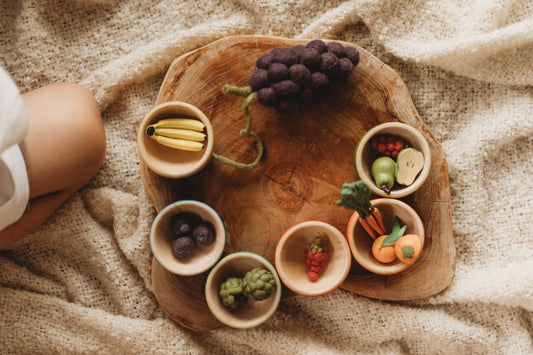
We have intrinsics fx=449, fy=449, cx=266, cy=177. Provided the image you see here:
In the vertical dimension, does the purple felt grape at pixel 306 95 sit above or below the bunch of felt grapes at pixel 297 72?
below

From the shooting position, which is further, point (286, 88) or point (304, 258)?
point (304, 258)

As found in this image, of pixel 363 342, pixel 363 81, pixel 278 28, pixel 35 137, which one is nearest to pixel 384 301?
pixel 363 342

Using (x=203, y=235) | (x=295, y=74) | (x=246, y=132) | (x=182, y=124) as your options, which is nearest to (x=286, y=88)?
(x=295, y=74)

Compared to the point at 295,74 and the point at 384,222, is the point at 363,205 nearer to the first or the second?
the point at 384,222

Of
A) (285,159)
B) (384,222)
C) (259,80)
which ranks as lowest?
(384,222)

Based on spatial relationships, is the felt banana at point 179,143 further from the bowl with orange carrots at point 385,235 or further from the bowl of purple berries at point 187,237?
the bowl with orange carrots at point 385,235

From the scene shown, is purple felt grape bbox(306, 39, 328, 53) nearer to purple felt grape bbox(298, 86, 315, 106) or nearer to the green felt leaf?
purple felt grape bbox(298, 86, 315, 106)

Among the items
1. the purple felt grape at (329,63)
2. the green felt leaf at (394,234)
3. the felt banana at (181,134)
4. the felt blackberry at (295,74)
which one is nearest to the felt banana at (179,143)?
the felt banana at (181,134)

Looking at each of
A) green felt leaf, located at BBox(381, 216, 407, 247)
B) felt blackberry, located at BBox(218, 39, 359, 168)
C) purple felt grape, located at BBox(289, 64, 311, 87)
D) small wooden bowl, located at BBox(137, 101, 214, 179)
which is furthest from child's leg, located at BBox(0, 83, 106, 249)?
green felt leaf, located at BBox(381, 216, 407, 247)
